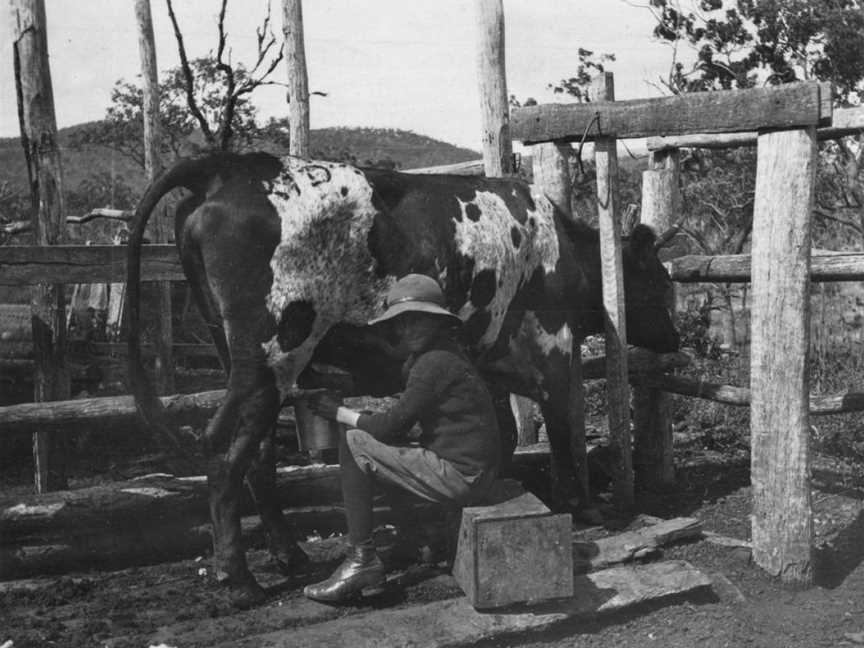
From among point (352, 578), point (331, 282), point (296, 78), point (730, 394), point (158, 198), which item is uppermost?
point (296, 78)

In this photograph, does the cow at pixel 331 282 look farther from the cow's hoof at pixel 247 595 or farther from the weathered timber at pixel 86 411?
the weathered timber at pixel 86 411

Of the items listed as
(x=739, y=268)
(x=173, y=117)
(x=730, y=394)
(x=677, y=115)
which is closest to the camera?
(x=677, y=115)

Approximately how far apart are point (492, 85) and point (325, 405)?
157 inches

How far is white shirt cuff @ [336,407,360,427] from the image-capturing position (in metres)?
4.79

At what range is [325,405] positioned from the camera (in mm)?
4949

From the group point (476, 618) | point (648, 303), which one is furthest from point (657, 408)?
point (476, 618)

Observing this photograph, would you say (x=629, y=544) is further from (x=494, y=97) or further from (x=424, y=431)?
(x=494, y=97)

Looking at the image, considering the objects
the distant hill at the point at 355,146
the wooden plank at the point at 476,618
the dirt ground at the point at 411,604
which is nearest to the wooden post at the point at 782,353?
the dirt ground at the point at 411,604

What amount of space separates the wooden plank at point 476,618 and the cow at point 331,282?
715mm

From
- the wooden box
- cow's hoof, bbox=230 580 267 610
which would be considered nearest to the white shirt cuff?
the wooden box

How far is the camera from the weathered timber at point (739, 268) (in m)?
5.98

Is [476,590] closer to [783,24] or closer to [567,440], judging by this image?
[567,440]

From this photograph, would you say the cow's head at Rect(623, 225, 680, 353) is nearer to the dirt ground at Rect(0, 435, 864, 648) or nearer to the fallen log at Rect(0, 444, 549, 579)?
the dirt ground at Rect(0, 435, 864, 648)

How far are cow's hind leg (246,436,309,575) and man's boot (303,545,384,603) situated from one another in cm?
66
